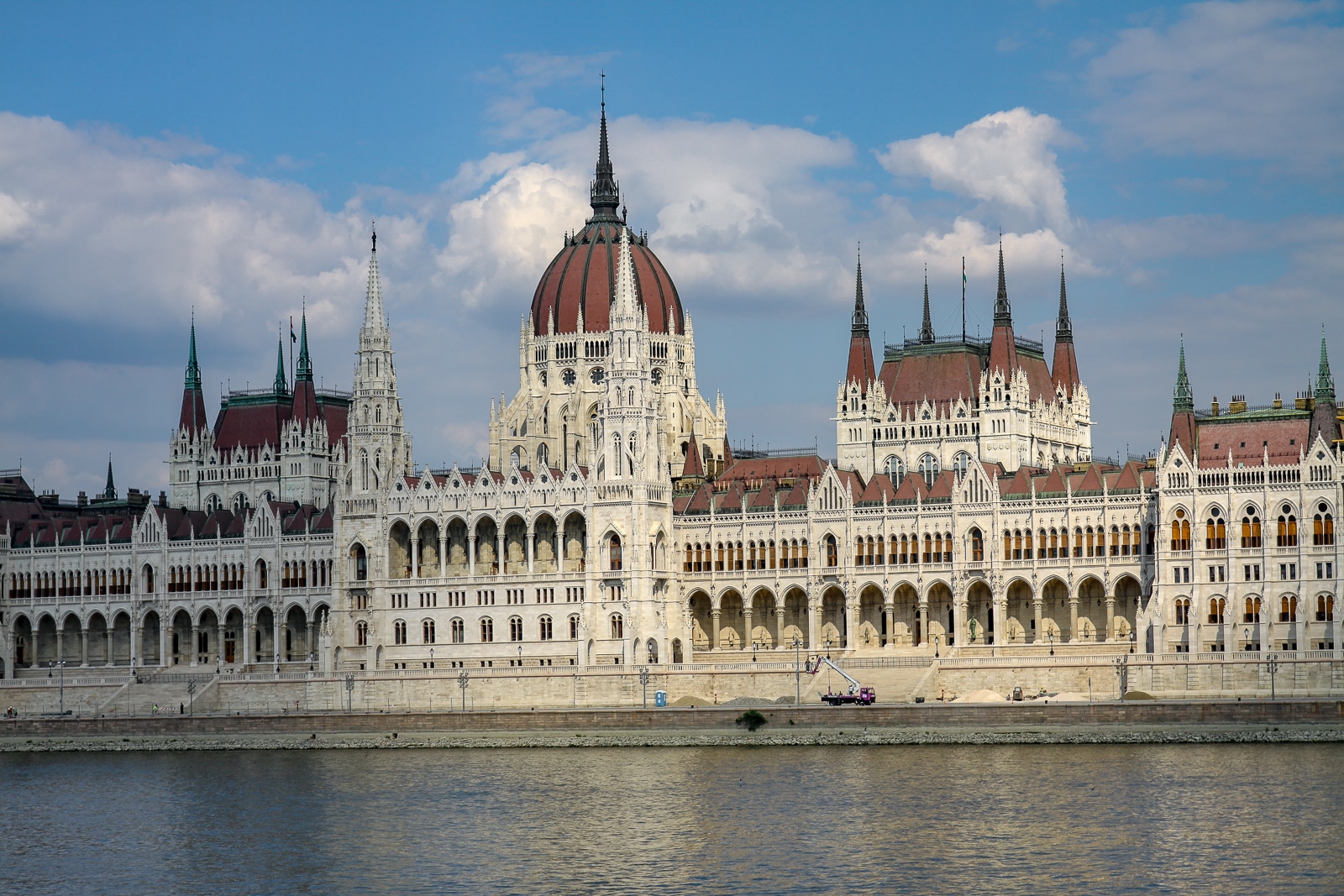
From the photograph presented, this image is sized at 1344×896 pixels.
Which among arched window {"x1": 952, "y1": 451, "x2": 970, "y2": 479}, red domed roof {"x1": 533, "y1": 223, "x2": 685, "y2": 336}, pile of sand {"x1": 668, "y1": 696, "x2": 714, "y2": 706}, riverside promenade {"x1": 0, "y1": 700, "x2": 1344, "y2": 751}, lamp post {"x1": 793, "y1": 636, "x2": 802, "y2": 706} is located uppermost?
red domed roof {"x1": 533, "y1": 223, "x2": 685, "y2": 336}

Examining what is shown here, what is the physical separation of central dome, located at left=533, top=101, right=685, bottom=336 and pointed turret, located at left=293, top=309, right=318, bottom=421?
19539mm

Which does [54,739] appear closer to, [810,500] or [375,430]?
[375,430]

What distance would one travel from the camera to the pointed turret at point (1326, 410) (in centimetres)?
12888

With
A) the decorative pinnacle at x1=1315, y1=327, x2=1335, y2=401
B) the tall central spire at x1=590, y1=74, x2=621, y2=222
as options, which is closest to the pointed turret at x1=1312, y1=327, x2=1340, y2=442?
the decorative pinnacle at x1=1315, y1=327, x2=1335, y2=401

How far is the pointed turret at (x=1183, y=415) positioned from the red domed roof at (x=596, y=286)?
43239mm

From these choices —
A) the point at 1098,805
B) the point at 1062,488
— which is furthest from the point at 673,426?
the point at 1098,805

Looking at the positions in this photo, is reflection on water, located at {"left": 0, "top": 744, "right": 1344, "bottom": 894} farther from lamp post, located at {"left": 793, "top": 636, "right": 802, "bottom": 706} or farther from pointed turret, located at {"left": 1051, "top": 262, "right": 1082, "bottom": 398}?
pointed turret, located at {"left": 1051, "top": 262, "right": 1082, "bottom": 398}

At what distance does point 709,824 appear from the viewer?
298 feet

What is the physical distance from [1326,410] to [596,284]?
188ft

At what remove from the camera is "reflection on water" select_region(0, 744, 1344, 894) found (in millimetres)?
79750

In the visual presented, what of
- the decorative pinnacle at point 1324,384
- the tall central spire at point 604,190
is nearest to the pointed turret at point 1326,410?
the decorative pinnacle at point 1324,384

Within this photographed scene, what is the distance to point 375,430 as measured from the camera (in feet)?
500

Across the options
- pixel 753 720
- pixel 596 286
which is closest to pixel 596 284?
pixel 596 286

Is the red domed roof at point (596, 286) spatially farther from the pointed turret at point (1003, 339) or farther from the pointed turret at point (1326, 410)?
the pointed turret at point (1326, 410)
